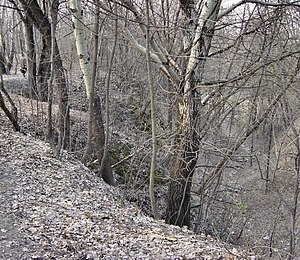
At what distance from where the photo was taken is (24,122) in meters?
8.59

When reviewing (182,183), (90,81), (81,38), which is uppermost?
(81,38)

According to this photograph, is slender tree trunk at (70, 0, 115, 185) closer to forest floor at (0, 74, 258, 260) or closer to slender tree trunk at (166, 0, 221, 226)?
forest floor at (0, 74, 258, 260)

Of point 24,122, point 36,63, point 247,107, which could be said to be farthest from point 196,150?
point 36,63

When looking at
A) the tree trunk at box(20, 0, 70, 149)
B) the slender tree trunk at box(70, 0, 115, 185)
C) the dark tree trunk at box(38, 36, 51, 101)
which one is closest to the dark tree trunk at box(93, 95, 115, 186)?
the slender tree trunk at box(70, 0, 115, 185)

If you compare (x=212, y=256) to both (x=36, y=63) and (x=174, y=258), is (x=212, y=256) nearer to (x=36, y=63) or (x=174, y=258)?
(x=174, y=258)

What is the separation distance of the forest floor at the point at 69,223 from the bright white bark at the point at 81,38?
1.58 meters

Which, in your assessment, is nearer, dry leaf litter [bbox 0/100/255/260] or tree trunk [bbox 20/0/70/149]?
dry leaf litter [bbox 0/100/255/260]

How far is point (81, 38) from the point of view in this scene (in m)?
6.76

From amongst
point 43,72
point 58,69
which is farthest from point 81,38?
point 43,72

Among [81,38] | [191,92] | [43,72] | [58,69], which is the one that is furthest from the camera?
[43,72]

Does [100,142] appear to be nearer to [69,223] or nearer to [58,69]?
[58,69]

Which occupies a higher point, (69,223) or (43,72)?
(43,72)

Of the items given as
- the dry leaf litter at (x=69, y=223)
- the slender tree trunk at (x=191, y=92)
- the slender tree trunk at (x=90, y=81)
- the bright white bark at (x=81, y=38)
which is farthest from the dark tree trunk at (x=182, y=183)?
the bright white bark at (x=81, y=38)

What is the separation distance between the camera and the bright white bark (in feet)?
21.5
